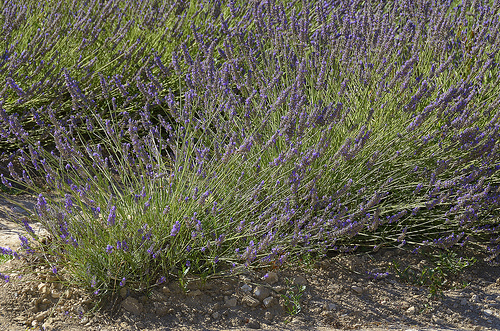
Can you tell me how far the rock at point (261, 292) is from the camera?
2.37 m

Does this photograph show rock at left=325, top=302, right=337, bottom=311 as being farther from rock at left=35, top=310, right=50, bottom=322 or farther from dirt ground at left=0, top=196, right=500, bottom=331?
rock at left=35, top=310, right=50, bottom=322

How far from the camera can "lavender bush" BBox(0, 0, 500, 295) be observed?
7.38 feet

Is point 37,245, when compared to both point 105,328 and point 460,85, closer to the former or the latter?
point 105,328

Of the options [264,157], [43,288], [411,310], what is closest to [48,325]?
[43,288]

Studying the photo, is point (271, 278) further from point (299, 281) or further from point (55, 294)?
point (55, 294)

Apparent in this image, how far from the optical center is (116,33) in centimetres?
376

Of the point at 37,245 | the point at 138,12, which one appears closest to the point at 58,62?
the point at 138,12

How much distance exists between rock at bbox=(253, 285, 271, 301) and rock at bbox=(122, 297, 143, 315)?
52 cm

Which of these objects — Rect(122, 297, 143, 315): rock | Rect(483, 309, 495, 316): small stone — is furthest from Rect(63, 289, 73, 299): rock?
Rect(483, 309, 495, 316): small stone

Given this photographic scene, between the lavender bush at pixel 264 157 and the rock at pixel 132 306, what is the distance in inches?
3.3

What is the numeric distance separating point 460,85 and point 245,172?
120cm

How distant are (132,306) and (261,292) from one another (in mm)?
587

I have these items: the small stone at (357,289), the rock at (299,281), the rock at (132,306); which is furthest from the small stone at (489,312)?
the rock at (132,306)

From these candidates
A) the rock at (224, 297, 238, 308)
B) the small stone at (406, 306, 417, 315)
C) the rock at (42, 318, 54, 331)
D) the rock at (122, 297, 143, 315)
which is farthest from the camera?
the small stone at (406, 306, 417, 315)
